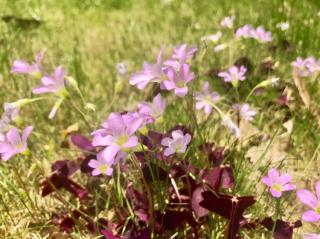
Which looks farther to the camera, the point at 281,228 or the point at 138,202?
the point at 138,202

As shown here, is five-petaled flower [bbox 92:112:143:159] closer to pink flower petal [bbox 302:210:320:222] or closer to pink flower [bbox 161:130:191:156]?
pink flower [bbox 161:130:191:156]

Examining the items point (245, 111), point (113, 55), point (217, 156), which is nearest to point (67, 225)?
point (217, 156)

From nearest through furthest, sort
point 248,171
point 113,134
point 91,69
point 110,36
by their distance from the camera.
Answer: point 113,134 < point 248,171 < point 91,69 < point 110,36

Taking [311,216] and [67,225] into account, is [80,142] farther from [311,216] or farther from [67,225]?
[311,216]

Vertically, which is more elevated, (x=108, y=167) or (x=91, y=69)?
(x=108, y=167)

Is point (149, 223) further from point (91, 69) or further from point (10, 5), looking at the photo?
point (10, 5)

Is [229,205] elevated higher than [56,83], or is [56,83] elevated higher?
[56,83]

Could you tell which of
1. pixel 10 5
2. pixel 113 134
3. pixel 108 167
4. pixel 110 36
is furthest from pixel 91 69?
pixel 113 134

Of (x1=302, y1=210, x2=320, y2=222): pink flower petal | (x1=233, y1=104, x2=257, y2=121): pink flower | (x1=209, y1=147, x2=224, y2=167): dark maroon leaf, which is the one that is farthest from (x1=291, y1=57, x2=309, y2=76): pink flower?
(x1=302, y1=210, x2=320, y2=222): pink flower petal
